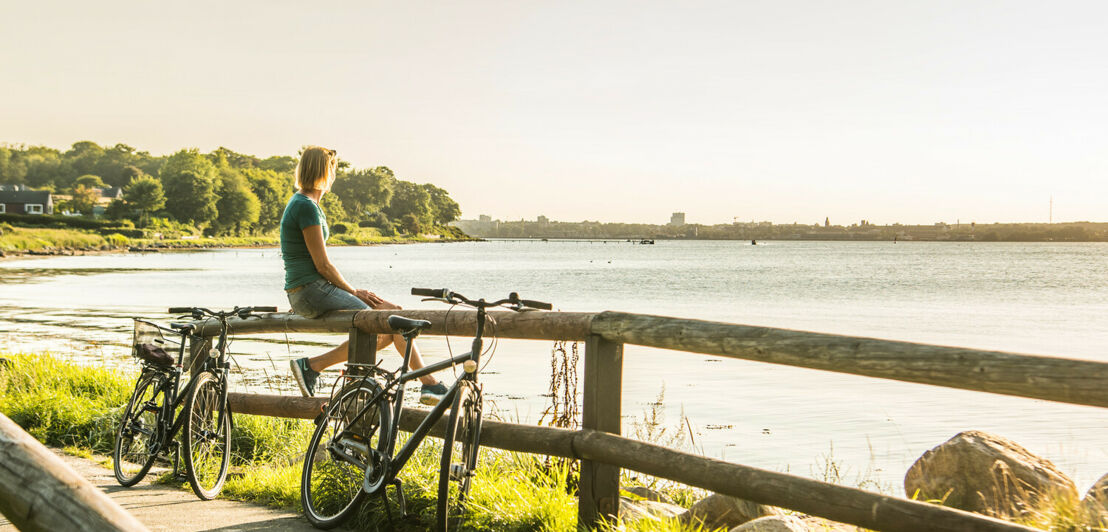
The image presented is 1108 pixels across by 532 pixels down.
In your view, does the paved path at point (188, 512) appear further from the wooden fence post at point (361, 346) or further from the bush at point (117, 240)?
the bush at point (117, 240)

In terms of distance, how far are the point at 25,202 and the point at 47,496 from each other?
16829cm

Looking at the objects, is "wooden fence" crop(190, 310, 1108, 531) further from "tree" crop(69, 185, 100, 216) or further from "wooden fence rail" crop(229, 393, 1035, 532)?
"tree" crop(69, 185, 100, 216)

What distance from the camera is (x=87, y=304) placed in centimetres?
3228

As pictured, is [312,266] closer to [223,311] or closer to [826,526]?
[223,311]

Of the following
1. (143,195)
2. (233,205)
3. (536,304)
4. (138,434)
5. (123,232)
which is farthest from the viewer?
(233,205)

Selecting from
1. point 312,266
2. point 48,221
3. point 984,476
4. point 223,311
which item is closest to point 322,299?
point 312,266

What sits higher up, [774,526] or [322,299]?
[322,299]

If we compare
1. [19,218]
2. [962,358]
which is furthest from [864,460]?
[19,218]

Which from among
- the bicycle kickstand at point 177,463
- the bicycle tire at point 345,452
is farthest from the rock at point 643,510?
the bicycle kickstand at point 177,463

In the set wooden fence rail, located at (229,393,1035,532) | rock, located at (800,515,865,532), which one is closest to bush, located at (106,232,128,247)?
wooden fence rail, located at (229,393,1035,532)

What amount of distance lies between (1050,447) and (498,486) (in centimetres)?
1041

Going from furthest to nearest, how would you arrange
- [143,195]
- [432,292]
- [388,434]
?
[143,195]
[388,434]
[432,292]

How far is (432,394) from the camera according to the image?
468cm

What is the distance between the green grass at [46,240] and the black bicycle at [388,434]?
8701 centimetres
